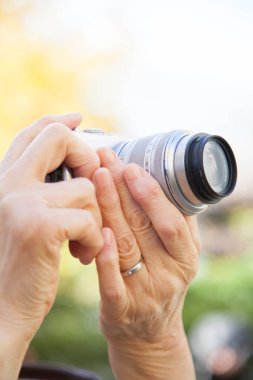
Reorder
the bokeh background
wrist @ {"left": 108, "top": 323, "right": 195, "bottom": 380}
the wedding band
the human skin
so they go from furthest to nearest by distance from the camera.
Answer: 1. the bokeh background
2. wrist @ {"left": 108, "top": 323, "right": 195, "bottom": 380}
3. the wedding band
4. the human skin

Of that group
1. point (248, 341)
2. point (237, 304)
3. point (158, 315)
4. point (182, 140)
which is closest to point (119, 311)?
point (158, 315)

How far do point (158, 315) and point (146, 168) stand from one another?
35 cm

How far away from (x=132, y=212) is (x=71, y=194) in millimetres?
199

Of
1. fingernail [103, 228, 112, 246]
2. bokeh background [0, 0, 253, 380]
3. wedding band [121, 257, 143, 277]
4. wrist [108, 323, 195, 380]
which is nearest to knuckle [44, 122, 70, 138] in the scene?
fingernail [103, 228, 112, 246]

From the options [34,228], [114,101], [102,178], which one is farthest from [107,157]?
[114,101]

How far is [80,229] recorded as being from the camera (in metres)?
1.17

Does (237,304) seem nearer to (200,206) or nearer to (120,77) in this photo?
(120,77)

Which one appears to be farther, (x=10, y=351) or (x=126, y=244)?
(x=126, y=244)

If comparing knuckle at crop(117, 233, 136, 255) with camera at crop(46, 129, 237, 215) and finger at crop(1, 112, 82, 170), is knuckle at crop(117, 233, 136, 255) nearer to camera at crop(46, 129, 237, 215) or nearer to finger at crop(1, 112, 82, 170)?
camera at crop(46, 129, 237, 215)

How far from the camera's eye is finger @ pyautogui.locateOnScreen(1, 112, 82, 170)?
1249 millimetres

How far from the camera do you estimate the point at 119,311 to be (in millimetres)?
1395

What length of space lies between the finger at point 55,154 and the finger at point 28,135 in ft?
0.16

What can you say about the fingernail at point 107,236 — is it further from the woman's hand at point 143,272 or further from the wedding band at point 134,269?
the wedding band at point 134,269

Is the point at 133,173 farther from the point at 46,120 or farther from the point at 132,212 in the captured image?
the point at 46,120
